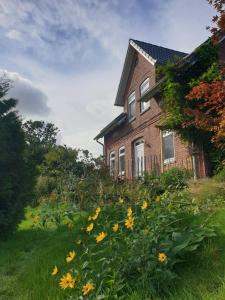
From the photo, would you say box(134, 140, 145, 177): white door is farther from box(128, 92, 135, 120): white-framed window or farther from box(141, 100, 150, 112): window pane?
box(128, 92, 135, 120): white-framed window


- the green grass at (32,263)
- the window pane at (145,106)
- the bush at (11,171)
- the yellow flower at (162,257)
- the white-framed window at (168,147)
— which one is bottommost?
the green grass at (32,263)

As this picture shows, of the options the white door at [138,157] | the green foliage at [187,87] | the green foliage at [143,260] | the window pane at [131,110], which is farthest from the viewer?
the window pane at [131,110]

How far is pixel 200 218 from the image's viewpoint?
407cm

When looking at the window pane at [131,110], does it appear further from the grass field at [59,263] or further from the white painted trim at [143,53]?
the grass field at [59,263]

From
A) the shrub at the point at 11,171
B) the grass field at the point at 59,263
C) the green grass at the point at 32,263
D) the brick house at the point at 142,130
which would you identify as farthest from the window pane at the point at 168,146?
the grass field at the point at 59,263

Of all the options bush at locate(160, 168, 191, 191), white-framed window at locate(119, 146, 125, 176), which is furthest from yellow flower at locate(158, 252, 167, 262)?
white-framed window at locate(119, 146, 125, 176)

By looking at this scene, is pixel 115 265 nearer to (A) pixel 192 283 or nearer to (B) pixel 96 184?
(A) pixel 192 283

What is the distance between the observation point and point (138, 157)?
1634 cm

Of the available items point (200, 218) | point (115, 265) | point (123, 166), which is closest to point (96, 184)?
point (200, 218)

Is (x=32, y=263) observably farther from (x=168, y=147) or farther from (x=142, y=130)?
(x=142, y=130)

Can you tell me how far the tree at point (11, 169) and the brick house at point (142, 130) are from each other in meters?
5.19

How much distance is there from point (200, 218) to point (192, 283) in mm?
1422

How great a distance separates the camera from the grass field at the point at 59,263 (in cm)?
265

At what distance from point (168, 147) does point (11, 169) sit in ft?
24.4
